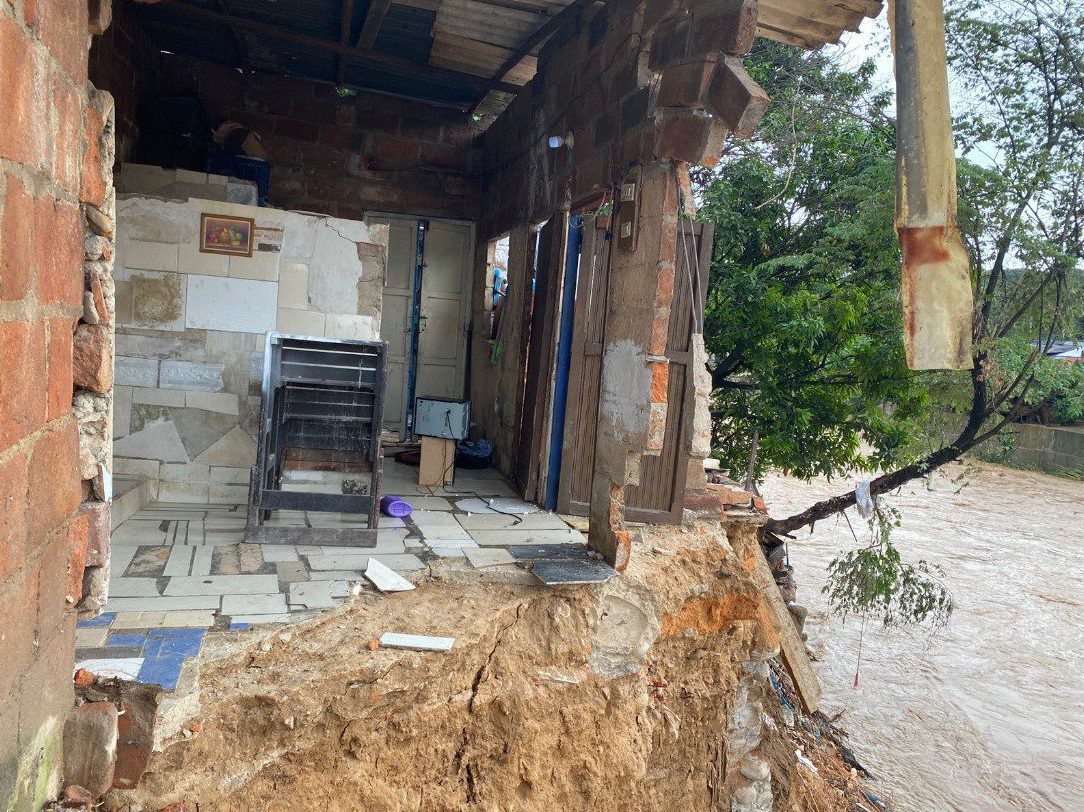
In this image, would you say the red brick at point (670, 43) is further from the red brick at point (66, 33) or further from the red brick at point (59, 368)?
the red brick at point (59, 368)

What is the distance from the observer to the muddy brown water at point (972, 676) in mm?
6391

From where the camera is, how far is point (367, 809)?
3346mm

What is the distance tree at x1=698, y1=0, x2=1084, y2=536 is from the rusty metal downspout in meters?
4.40

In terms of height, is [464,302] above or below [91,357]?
above

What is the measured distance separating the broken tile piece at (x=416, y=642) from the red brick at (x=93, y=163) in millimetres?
2059

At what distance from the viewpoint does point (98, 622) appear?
3191 millimetres

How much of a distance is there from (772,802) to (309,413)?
4.11m

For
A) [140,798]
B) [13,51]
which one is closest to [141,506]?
[140,798]

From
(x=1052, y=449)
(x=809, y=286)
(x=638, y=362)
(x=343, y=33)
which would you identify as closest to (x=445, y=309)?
(x=343, y=33)

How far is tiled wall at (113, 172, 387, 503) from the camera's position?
4973 mm

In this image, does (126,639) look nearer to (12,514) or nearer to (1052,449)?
(12,514)

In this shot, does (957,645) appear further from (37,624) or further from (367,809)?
(37,624)

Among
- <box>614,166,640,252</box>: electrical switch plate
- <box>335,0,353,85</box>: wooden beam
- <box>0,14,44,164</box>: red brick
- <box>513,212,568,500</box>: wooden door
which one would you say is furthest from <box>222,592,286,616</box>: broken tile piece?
<box>335,0,353,85</box>: wooden beam

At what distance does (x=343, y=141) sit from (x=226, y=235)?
3.52m
